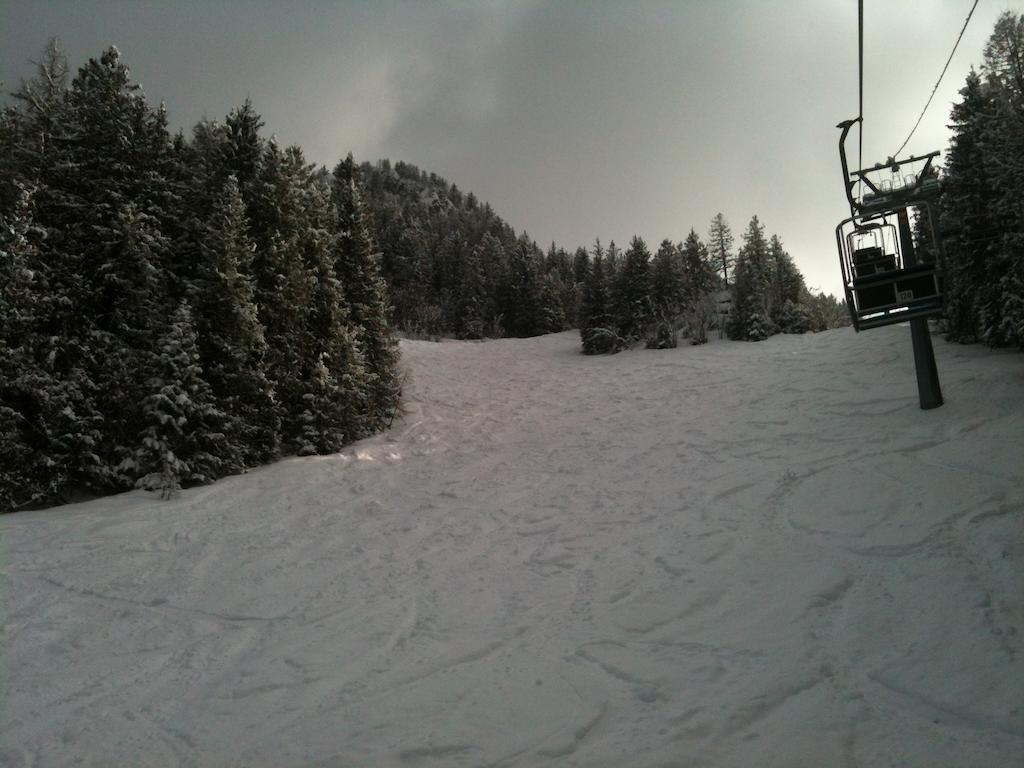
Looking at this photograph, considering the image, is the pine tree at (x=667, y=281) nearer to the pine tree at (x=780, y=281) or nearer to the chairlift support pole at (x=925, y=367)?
the pine tree at (x=780, y=281)

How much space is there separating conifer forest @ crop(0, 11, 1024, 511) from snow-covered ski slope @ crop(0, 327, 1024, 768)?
157cm

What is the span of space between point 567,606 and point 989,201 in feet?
61.4

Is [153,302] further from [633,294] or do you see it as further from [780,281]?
[780,281]

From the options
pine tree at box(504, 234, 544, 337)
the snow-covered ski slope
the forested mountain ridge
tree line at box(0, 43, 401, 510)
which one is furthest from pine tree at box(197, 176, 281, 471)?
pine tree at box(504, 234, 544, 337)

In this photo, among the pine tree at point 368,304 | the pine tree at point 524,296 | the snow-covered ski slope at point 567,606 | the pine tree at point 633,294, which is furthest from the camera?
the pine tree at point 524,296

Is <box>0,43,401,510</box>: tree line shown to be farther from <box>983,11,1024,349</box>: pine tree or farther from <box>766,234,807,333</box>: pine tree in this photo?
<box>766,234,807,333</box>: pine tree

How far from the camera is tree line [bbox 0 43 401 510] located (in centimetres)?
1271

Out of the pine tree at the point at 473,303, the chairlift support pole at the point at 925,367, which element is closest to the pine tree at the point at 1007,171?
the chairlift support pole at the point at 925,367

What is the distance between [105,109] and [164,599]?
14.0 meters

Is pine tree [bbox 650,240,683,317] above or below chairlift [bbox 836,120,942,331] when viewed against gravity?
above

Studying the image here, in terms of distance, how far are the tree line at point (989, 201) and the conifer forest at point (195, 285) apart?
2.8 inches

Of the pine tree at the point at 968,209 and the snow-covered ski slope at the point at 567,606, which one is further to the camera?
the pine tree at the point at 968,209

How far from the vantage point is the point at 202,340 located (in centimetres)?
1509

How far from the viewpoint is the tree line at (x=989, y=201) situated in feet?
43.8
